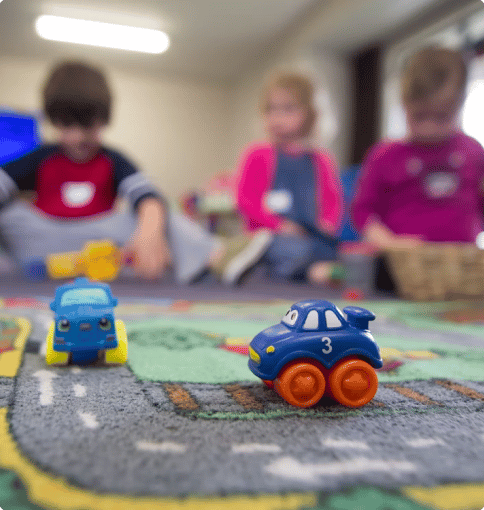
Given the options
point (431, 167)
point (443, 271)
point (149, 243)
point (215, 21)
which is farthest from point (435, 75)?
point (215, 21)

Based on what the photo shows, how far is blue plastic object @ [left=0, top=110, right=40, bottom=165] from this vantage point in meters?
2.69

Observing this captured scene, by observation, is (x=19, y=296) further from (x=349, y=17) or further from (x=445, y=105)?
(x=349, y=17)

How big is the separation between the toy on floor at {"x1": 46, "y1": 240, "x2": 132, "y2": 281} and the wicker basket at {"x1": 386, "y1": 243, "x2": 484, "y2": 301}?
77cm

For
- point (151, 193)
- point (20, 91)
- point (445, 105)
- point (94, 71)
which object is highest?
point (20, 91)

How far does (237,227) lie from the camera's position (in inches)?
121

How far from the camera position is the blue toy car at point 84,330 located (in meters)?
0.47

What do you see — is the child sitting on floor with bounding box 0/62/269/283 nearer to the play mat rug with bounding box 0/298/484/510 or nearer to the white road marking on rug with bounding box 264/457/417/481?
the play mat rug with bounding box 0/298/484/510

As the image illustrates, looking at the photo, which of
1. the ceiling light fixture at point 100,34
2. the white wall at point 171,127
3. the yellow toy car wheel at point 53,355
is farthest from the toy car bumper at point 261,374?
the white wall at point 171,127

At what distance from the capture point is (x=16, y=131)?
9.35ft

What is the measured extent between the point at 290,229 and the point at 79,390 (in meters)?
1.28

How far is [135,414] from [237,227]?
8.93 feet

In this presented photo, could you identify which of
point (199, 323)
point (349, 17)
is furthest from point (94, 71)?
point (349, 17)

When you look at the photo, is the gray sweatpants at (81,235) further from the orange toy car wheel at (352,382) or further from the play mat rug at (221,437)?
the orange toy car wheel at (352,382)

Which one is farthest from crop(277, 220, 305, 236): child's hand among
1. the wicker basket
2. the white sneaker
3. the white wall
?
the white wall
